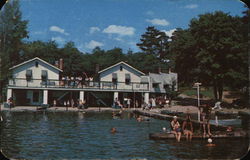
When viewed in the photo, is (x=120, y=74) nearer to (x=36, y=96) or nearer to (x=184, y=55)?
(x=184, y=55)

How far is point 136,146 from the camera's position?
14.6 m

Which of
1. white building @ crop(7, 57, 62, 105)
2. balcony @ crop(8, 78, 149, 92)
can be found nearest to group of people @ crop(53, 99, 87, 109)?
balcony @ crop(8, 78, 149, 92)

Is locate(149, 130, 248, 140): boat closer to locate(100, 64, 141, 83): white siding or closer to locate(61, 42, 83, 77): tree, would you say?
locate(100, 64, 141, 83): white siding

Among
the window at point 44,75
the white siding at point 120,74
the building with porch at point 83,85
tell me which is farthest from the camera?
the white siding at point 120,74

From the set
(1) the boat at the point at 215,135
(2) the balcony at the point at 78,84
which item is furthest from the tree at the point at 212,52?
(1) the boat at the point at 215,135

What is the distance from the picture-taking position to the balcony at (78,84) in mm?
29116

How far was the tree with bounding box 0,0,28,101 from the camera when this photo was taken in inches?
523

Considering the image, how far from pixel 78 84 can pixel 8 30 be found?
818 inches

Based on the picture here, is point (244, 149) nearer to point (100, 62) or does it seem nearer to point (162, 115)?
point (162, 115)

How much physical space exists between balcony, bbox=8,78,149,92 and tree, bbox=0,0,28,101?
8531 mm

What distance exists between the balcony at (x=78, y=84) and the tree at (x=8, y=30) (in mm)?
8531

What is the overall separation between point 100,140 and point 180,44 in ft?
78.5

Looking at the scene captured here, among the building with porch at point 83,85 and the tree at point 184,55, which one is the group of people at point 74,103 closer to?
the building with porch at point 83,85

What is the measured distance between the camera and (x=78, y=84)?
117 ft
